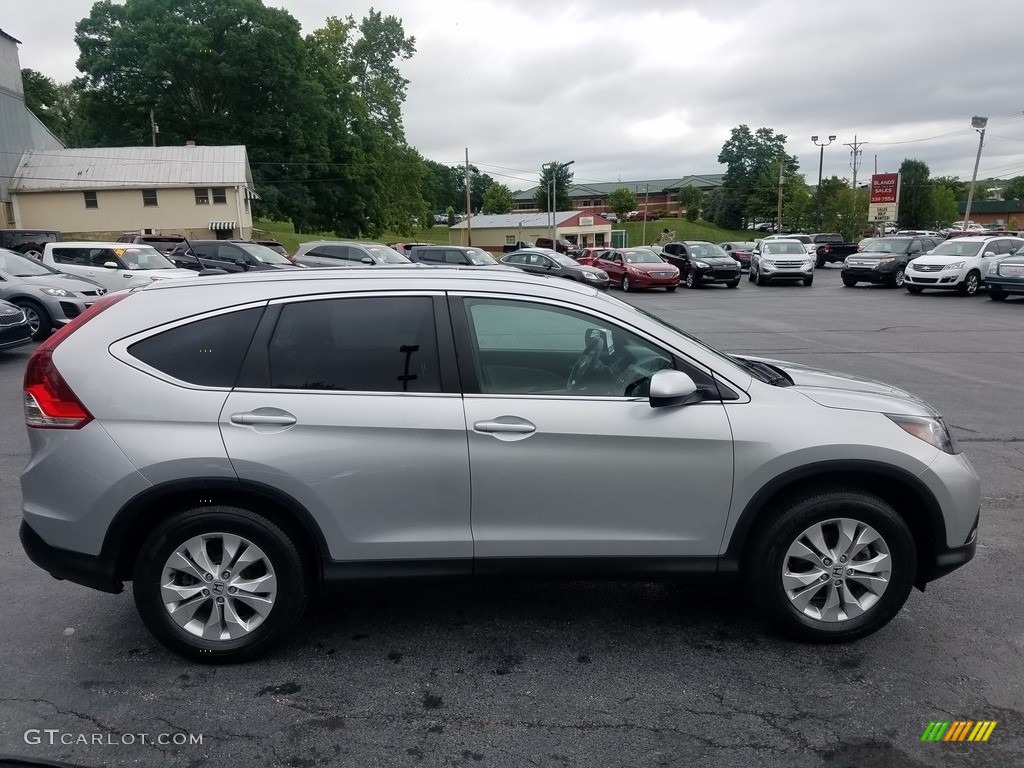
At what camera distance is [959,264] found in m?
Answer: 24.2

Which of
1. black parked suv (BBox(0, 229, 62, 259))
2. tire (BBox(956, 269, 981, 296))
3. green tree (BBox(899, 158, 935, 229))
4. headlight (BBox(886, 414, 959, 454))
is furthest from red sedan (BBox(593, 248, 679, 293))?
green tree (BBox(899, 158, 935, 229))

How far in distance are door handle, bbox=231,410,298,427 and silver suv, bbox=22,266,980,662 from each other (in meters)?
0.01

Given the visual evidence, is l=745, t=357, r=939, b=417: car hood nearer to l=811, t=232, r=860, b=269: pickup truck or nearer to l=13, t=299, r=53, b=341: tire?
l=13, t=299, r=53, b=341: tire

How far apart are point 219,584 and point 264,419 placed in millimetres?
762

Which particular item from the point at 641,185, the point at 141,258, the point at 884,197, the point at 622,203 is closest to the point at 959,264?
the point at 141,258

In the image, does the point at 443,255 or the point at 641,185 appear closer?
the point at 443,255

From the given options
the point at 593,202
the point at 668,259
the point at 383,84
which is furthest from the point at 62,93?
the point at 593,202

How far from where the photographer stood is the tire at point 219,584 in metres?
3.44

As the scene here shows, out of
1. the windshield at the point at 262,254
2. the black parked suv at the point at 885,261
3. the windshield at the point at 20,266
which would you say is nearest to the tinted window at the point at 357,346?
the windshield at the point at 20,266

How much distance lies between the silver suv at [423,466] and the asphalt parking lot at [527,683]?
28 centimetres

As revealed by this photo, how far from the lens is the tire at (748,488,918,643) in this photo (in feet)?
11.8

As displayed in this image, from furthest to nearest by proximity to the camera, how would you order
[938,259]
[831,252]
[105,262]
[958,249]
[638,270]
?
[831,252], [638,270], [958,249], [938,259], [105,262]

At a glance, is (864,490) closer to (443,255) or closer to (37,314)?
(37,314)

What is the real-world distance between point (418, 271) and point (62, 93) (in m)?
97.3
